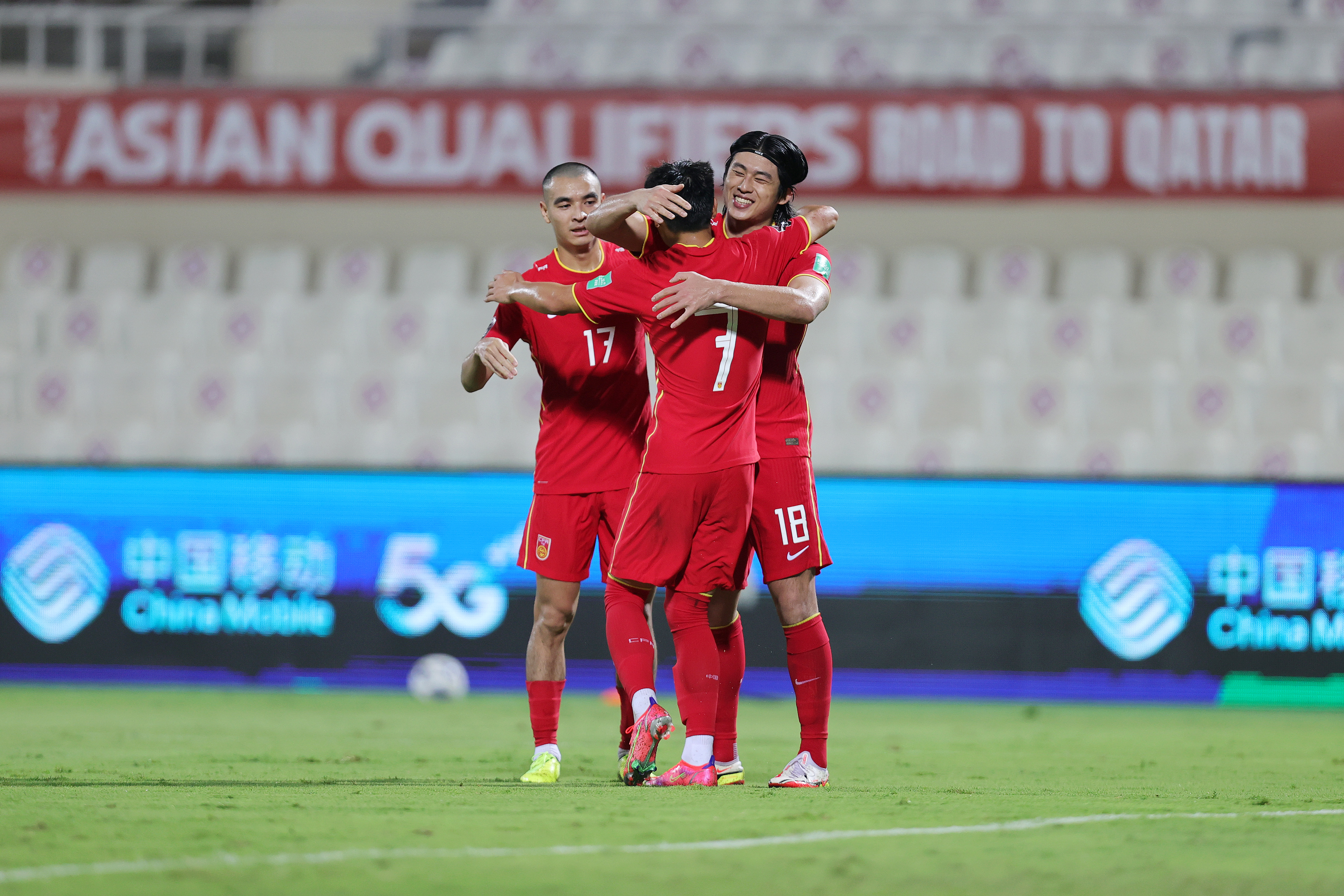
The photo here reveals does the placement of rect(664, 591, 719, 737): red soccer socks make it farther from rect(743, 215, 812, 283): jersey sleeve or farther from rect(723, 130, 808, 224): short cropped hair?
rect(723, 130, 808, 224): short cropped hair

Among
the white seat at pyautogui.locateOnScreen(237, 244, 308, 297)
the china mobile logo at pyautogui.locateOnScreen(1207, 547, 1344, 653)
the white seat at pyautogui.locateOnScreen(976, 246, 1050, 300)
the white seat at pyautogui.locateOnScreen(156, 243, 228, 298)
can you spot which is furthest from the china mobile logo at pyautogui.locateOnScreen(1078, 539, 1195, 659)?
the white seat at pyautogui.locateOnScreen(156, 243, 228, 298)

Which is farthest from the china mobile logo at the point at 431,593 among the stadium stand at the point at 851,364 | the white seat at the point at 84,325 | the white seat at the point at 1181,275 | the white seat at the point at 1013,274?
the white seat at the point at 1181,275

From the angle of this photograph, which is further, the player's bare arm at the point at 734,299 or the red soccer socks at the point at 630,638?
the red soccer socks at the point at 630,638

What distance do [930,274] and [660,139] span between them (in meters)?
2.49

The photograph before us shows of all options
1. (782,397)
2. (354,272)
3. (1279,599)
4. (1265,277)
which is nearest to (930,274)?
(1265,277)

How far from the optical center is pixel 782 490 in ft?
16.0

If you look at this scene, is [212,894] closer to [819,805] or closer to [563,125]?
[819,805]

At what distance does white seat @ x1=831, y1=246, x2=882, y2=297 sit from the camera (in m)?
12.1

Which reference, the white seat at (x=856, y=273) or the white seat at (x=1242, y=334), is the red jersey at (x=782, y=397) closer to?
the white seat at (x=856, y=273)

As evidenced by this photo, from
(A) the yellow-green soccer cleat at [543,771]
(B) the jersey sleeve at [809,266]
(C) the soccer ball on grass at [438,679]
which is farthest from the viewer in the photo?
(C) the soccer ball on grass at [438,679]

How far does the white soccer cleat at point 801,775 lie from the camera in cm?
471

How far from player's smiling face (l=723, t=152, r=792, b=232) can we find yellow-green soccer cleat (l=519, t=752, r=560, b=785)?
76.8 inches

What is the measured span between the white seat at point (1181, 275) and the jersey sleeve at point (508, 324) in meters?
7.93

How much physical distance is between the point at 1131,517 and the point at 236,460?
6467mm
